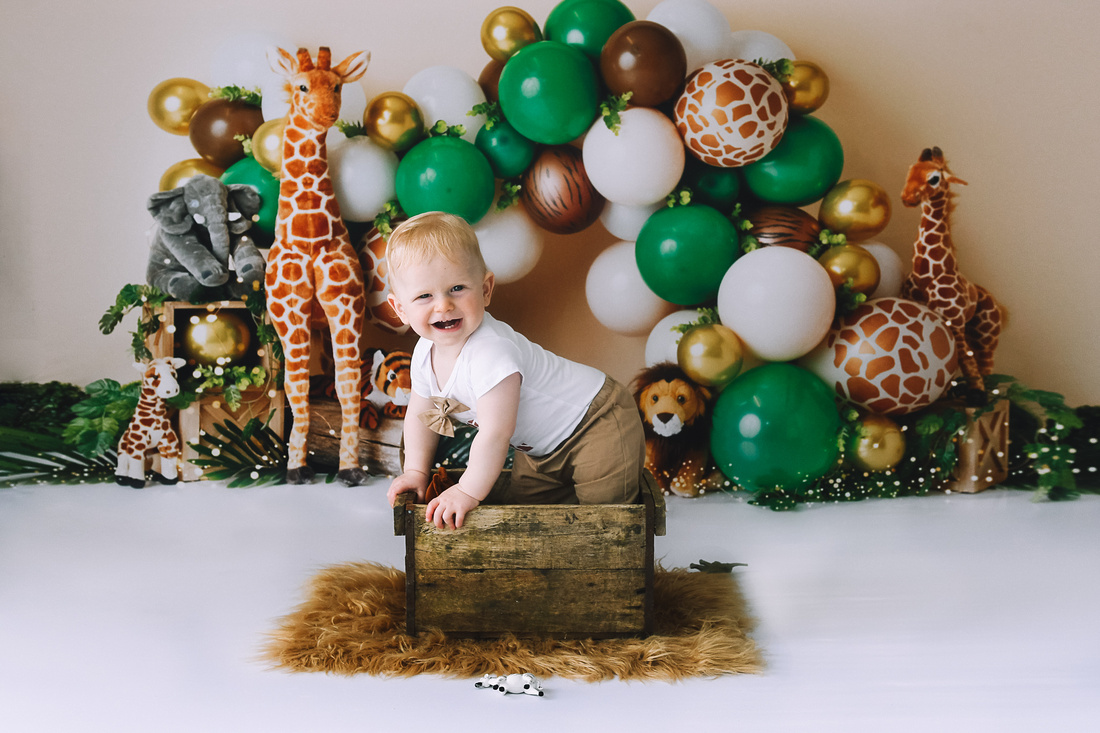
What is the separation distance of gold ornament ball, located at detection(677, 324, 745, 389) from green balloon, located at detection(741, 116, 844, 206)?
0.43m

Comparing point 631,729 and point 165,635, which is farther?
point 165,635

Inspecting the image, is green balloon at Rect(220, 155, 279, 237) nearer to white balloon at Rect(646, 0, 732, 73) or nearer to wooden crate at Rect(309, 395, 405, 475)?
wooden crate at Rect(309, 395, 405, 475)

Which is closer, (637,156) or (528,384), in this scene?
(528,384)

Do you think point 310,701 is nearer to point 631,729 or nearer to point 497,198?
point 631,729

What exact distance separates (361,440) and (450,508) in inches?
49.7

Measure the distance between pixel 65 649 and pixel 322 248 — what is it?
127cm

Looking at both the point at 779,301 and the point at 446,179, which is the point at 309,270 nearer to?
the point at 446,179

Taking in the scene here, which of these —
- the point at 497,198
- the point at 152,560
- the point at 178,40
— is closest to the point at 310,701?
the point at 152,560

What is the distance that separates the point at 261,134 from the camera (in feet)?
8.14

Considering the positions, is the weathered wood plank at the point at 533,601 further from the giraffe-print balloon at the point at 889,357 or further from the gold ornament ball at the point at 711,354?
the giraffe-print balloon at the point at 889,357

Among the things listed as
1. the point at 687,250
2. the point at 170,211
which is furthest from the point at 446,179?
the point at 170,211

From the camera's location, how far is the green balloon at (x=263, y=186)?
2.48 meters

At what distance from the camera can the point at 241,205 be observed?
2.46m

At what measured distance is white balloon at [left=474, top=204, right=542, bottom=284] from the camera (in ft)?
8.17
